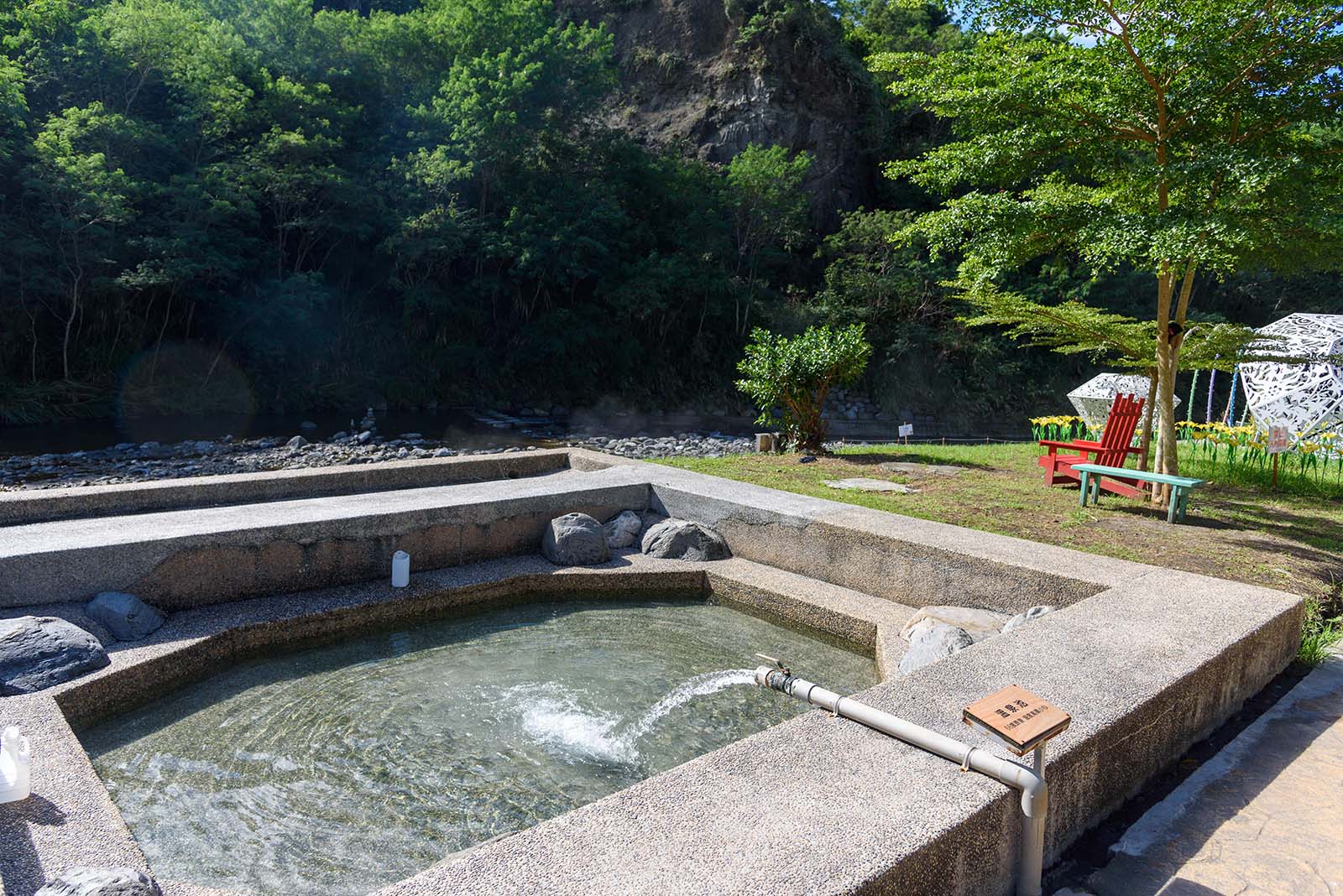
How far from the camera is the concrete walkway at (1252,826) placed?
2383mm

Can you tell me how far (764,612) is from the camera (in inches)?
219

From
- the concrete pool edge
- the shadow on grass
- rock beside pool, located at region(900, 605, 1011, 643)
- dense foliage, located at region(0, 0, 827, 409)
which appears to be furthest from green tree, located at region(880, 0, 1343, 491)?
dense foliage, located at region(0, 0, 827, 409)

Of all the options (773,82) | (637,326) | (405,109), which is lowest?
(637,326)

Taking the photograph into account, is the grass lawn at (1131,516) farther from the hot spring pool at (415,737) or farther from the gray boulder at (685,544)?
the hot spring pool at (415,737)

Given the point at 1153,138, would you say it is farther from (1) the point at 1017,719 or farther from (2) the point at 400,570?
(2) the point at 400,570

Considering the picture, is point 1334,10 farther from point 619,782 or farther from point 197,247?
point 197,247

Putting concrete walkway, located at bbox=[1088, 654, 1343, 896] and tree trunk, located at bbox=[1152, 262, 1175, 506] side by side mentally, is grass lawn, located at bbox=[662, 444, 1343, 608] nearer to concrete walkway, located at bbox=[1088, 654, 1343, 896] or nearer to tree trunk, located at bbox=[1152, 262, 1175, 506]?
tree trunk, located at bbox=[1152, 262, 1175, 506]

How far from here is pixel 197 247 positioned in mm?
18375

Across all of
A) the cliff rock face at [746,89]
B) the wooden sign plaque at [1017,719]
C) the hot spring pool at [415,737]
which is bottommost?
the hot spring pool at [415,737]

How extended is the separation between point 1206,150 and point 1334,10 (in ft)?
4.31

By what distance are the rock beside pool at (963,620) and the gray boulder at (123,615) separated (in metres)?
4.23

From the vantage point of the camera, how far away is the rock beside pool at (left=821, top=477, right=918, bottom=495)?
7.50m

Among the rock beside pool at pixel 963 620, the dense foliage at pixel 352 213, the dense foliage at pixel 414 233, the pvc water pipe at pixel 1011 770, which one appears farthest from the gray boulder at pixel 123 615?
the dense foliage at pixel 352 213

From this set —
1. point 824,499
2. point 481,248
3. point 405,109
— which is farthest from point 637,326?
point 824,499
